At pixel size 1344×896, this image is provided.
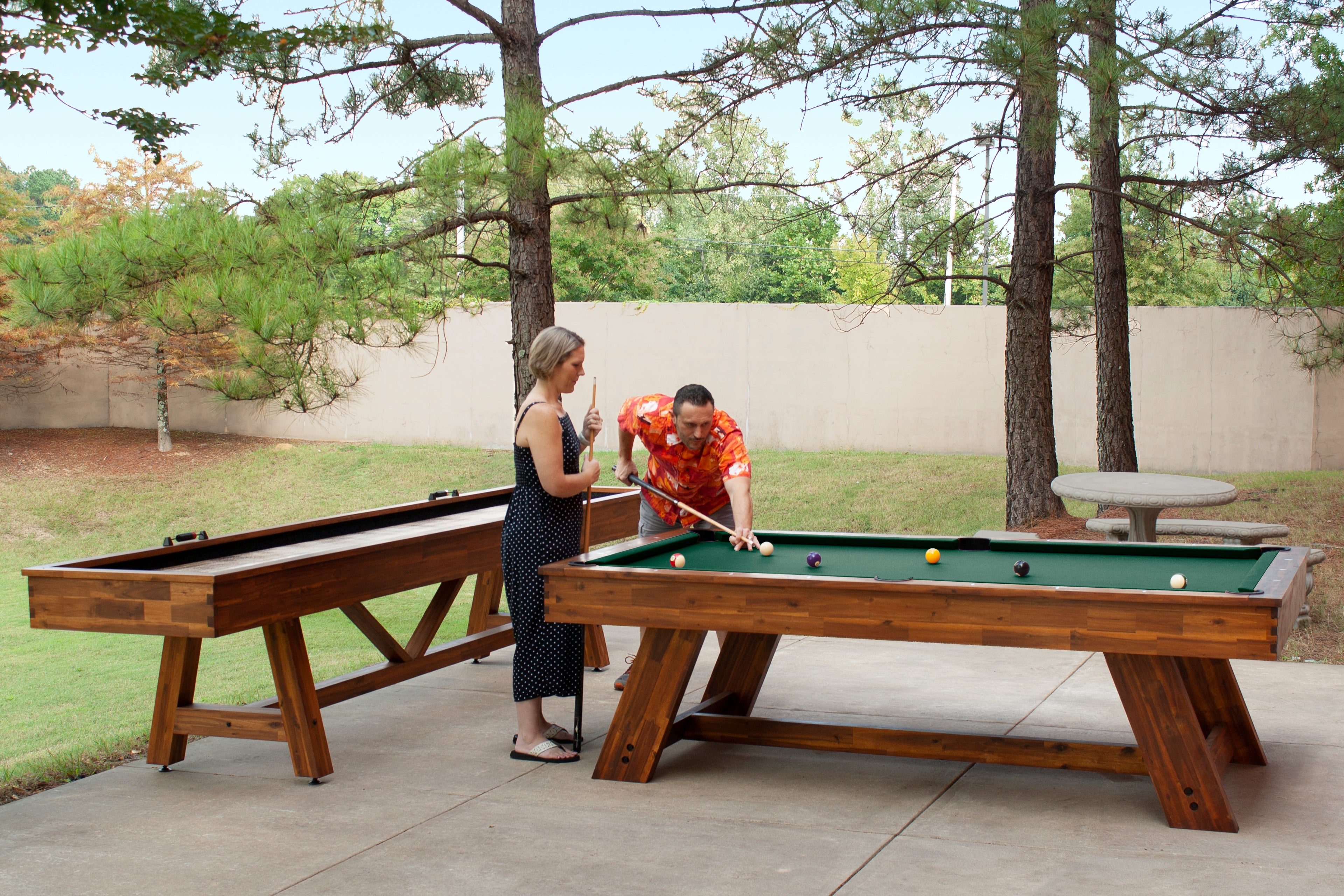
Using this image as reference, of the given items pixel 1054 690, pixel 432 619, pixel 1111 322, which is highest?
pixel 1111 322

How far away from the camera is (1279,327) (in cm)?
1205

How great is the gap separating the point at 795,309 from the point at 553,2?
1399cm

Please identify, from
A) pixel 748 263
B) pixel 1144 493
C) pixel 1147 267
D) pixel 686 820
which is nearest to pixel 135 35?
pixel 686 820

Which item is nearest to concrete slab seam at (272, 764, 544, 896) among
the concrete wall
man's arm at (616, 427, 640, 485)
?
man's arm at (616, 427, 640, 485)

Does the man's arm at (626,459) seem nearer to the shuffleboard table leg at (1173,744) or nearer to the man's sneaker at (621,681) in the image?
the man's sneaker at (621,681)

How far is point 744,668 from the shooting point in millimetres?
4418

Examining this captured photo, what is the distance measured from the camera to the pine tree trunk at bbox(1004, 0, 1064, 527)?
27.3ft

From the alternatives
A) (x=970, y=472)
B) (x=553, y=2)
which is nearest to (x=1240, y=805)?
(x=970, y=472)

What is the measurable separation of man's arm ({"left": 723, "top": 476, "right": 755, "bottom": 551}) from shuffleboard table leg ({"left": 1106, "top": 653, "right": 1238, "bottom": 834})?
125 centimetres

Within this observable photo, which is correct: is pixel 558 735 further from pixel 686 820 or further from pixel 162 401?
pixel 162 401

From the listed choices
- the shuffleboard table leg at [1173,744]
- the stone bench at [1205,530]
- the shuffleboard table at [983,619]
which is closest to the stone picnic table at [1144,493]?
the stone bench at [1205,530]

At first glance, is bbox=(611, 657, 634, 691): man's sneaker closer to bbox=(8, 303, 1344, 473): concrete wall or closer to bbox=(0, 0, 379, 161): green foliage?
bbox=(0, 0, 379, 161): green foliage

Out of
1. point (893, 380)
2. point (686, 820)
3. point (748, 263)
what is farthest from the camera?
point (748, 263)

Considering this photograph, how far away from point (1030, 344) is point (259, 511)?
Answer: 25.9ft
